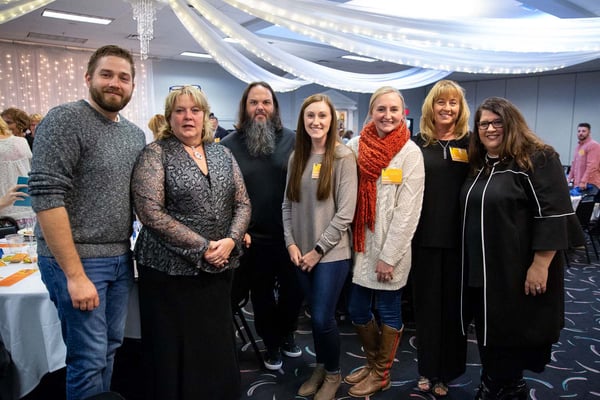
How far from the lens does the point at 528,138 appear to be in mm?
1871

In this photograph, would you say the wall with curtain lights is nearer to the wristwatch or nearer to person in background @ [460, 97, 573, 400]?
the wristwatch

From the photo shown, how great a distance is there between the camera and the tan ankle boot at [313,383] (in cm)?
232

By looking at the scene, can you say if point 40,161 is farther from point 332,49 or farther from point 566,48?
point 332,49

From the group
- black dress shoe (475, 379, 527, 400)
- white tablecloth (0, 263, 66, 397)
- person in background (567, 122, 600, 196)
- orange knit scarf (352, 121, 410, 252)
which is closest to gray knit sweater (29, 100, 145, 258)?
white tablecloth (0, 263, 66, 397)

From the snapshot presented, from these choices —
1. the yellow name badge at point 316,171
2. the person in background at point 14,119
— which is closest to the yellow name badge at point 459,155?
the yellow name badge at point 316,171

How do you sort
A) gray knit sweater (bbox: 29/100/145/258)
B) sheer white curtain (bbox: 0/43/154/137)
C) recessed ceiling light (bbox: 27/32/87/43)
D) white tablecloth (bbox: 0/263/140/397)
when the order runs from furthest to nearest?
sheer white curtain (bbox: 0/43/154/137) < recessed ceiling light (bbox: 27/32/87/43) < white tablecloth (bbox: 0/263/140/397) < gray knit sweater (bbox: 29/100/145/258)

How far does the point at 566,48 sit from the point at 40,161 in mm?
3037

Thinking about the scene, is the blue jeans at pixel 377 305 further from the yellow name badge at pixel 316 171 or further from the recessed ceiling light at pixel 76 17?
the recessed ceiling light at pixel 76 17

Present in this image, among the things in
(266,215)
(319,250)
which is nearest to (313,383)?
(319,250)

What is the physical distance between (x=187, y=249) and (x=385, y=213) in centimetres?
97

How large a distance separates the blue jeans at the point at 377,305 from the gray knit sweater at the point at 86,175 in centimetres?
118

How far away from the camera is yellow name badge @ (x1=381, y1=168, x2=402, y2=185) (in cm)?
207

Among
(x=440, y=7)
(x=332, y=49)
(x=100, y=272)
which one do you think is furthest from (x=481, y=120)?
(x=332, y=49)

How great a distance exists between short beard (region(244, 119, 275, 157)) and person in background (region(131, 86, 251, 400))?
1.34 ft
